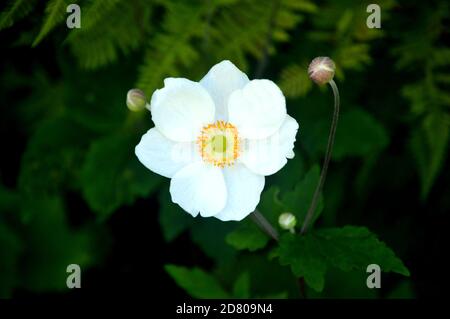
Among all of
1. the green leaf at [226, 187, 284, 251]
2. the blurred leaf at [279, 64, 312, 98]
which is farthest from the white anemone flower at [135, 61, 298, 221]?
the blurred leaf at [279, 64, 312, 98]

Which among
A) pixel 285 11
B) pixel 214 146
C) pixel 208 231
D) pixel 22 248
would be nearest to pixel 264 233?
pixel 214 146

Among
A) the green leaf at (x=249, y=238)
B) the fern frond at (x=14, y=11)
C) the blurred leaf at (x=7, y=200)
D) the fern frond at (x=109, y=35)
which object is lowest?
the green leaf at (x=249, y=238)

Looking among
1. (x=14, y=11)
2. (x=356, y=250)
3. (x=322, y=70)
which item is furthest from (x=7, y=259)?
(x=322, y=70)

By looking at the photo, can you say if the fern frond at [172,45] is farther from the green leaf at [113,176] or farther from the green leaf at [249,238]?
the green leaf at [249,238]

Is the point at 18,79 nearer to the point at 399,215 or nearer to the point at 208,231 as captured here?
the point at 208,231

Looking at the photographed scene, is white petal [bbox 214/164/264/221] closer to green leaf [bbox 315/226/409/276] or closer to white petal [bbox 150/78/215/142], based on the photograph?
white petal [bbox 150/78/215/142]

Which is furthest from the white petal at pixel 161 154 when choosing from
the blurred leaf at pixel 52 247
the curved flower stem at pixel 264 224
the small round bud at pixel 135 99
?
the blurred leaf at pixel 52 247
